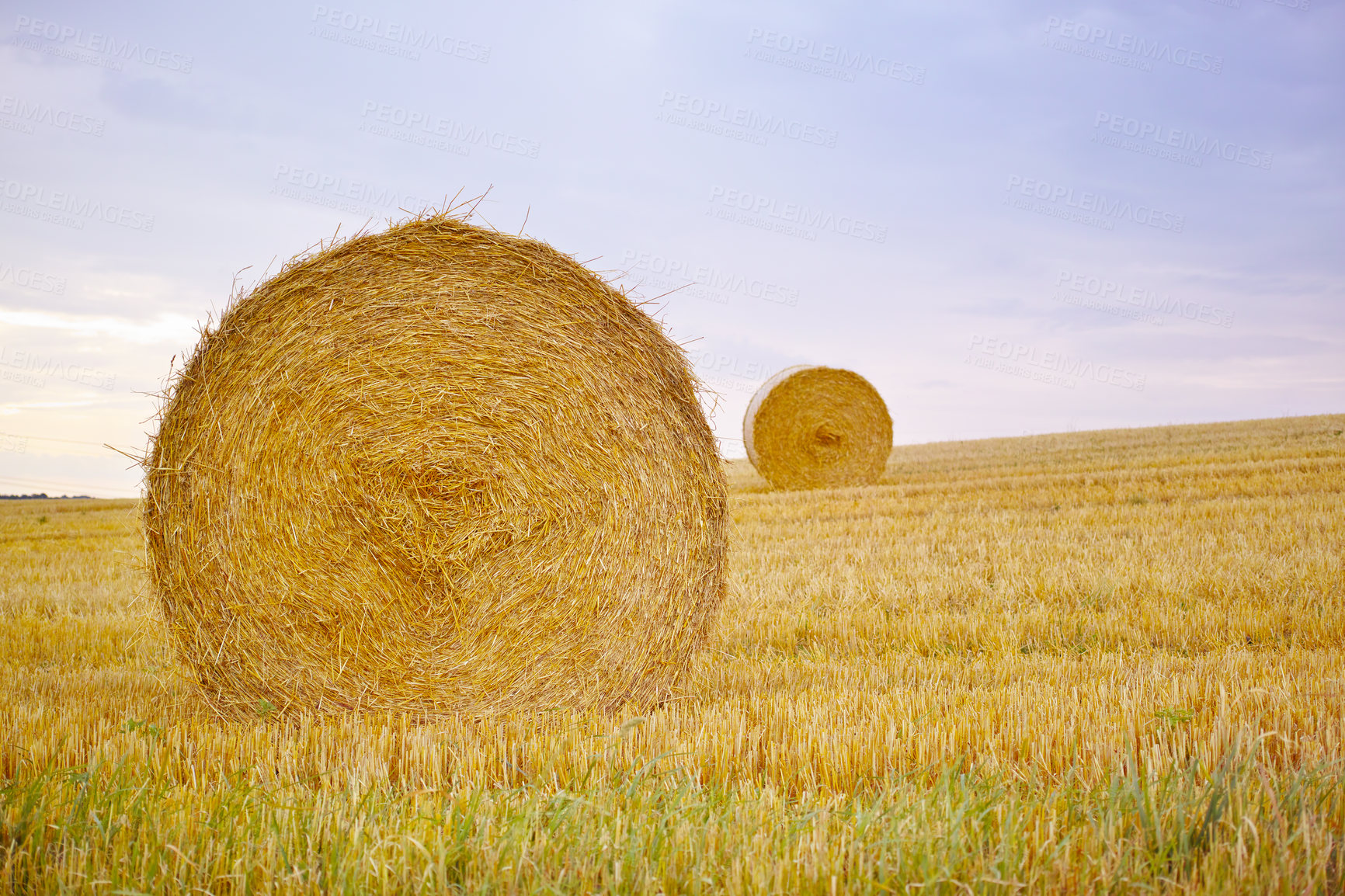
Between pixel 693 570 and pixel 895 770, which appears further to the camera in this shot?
pixel 693 570

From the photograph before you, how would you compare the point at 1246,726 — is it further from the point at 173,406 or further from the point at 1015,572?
the point at 173,406

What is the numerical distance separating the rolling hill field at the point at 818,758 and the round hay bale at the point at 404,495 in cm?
29

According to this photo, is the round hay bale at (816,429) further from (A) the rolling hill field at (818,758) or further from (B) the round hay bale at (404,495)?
(B) the round hay bale at (404,495)

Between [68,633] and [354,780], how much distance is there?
4.96 m

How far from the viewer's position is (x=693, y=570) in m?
4.97

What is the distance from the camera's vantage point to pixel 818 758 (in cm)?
332

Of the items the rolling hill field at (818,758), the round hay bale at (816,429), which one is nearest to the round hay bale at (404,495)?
the rolling hill field at (818,758)

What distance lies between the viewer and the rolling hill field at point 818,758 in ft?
7.03

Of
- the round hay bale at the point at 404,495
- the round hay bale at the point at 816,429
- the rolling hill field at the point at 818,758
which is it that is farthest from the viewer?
the round hay bale at the point at 816,429

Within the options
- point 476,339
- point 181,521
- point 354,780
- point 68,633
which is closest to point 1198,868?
point 354,780

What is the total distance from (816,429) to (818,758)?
13138mm

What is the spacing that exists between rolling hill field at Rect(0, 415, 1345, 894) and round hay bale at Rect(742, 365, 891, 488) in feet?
26.0

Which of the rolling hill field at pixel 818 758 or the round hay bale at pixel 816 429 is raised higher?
the round hay bale at pixel 816 429

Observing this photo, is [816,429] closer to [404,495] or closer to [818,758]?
[404,495]
